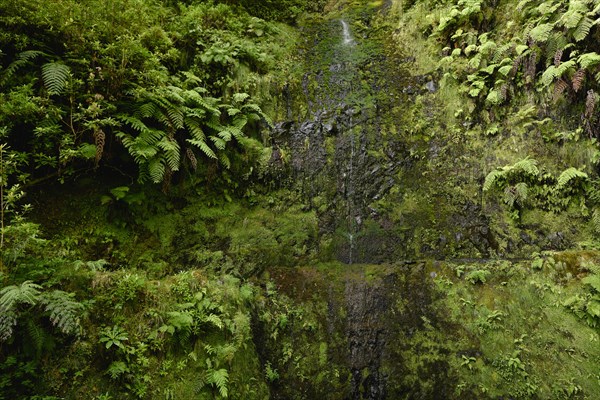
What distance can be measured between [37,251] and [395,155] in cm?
622

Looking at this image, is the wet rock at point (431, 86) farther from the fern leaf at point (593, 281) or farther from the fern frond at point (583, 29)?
the fern leaf at point (593, 281)

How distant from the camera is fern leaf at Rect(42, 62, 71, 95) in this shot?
163 inches

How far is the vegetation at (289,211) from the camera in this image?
3705 millimetres

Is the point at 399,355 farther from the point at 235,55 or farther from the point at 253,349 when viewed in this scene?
the point at 235,55

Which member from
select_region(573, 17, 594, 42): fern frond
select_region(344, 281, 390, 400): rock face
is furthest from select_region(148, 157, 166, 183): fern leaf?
select_region(573, 17, 594, 42): fern frond

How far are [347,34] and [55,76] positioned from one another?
27.0 feet

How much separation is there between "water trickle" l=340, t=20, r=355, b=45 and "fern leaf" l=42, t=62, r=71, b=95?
7.60 m

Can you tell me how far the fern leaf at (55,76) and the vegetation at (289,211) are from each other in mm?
19

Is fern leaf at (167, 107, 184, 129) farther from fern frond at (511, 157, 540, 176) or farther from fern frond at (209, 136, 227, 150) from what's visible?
fern frond at (511, 157, 540, 176)

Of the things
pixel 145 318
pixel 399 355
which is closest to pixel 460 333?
pixel 399 355

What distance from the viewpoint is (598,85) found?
544 centimetres

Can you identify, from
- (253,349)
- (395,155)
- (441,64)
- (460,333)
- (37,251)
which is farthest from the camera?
(441,64)

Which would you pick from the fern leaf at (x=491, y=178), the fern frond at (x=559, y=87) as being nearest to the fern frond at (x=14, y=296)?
the fern leaf at (x=491, y=178)

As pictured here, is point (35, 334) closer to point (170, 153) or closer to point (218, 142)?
point (170, 153)
